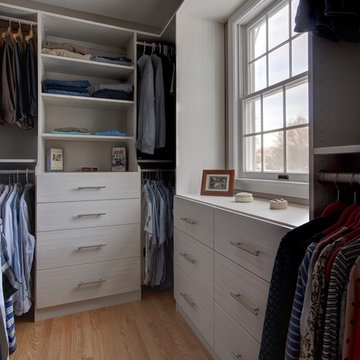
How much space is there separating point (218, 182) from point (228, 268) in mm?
754

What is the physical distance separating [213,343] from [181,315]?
529mm

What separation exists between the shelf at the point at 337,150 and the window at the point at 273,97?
2.30 ft

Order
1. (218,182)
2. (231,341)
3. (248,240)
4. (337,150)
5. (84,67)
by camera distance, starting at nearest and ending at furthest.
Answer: (337,150) → (248,240) → (231,341) → (218,182) → (84,67)

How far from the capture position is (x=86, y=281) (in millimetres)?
2014

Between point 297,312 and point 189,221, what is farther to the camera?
point 189,221

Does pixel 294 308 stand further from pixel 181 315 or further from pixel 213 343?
pixel 181 315

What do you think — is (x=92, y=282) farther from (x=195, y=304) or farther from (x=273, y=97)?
(x=273, y=97)

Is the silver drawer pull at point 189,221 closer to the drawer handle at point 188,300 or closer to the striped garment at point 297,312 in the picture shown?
the drawer handle at point 188,300

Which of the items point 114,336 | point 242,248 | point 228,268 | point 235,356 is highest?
point 242,248

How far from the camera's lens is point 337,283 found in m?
0.64

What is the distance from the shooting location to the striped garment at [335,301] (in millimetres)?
632

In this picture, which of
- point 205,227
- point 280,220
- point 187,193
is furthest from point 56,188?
point 280,220

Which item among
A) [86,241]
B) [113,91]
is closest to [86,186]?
[86,241]

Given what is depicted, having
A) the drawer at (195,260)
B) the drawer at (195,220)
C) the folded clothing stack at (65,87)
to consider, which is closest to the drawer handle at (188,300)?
the drawer at (195,260)
